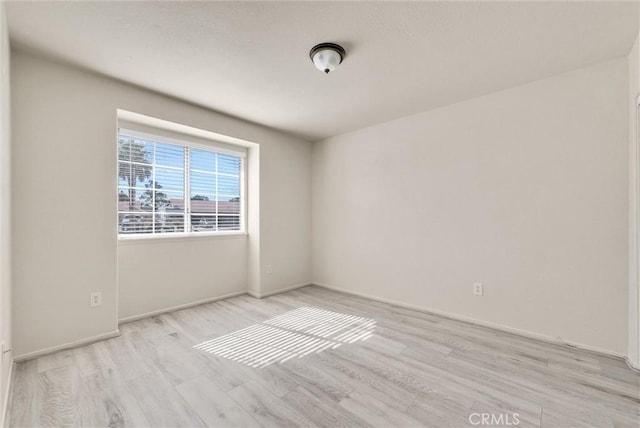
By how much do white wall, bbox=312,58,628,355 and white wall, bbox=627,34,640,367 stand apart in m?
0.06

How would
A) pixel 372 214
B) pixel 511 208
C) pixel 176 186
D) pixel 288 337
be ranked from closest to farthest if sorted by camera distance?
pixel 288 337
pixel 511 208
pixel 176 186
pixel 372 214

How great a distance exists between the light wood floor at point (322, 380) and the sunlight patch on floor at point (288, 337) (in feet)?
0.06

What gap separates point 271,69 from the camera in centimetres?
246

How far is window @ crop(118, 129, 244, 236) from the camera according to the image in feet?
10.3

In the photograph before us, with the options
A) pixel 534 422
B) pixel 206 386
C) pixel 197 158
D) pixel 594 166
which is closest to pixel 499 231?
pixel 594 166

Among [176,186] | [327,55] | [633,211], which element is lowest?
[633,211]

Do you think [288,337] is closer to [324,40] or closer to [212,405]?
[212,405]

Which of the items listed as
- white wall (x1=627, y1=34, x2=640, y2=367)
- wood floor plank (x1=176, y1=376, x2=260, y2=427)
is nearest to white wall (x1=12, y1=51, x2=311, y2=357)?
wood floor plank (x1=176, y1=376, x2=260, y2=427)

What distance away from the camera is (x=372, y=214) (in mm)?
3971

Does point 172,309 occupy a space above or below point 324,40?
below

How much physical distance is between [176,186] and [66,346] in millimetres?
1910

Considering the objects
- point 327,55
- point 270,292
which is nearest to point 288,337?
point 270,292

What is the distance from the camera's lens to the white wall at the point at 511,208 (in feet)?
7.70

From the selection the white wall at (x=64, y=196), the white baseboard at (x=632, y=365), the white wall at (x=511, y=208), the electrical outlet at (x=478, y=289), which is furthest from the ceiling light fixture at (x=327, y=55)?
the white baseboard at (x=632, y=365)
